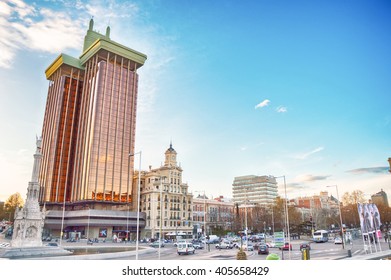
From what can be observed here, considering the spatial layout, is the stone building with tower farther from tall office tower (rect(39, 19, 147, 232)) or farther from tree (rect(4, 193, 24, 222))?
tree (rect(4, 193, 24, 222))

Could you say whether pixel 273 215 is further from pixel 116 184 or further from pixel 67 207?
pixel 67 207

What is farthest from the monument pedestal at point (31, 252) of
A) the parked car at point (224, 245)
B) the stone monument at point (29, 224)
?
the parked car at point (224, 245)

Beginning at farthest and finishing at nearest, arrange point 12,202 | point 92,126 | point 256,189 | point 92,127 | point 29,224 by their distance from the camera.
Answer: point 256,189
point 12,202
point 92,126
point 92,127
point 29,224

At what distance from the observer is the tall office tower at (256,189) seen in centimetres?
14112

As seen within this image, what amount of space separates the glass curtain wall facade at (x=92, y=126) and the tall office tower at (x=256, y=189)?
7371 cm

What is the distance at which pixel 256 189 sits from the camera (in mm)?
145875

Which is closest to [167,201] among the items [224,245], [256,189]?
[224,245]

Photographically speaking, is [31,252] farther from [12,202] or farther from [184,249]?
[12,202]

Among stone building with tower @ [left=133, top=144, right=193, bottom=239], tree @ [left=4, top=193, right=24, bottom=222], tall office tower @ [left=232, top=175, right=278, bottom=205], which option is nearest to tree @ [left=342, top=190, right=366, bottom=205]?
stone building with tower @ [left=133, top=144, right=193, bottom=239]

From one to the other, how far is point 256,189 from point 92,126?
90047mm
